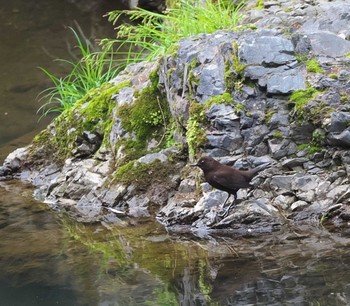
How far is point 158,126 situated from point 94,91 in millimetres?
1451

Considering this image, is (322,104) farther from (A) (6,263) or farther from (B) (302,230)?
(A) (6,263)

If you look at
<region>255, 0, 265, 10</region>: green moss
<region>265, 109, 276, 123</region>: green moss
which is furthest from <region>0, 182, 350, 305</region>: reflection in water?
<region>255, 0, 265, 10</region>: green moss

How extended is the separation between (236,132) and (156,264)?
1716 mm

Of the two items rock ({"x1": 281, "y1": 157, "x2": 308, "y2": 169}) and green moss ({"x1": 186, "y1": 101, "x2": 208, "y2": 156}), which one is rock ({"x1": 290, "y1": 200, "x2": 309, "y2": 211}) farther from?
green moss ({"x1": 186, "y1": 101, "x2": 208, "y2": 156})

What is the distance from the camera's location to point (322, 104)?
6.76m

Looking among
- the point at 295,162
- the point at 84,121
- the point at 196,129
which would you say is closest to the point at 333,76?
the point at 295,162

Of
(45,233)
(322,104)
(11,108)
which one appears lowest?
(11,108)

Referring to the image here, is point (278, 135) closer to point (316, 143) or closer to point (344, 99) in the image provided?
point (316, 143)

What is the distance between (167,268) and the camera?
18.9 ft

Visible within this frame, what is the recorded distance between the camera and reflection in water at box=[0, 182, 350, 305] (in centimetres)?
506

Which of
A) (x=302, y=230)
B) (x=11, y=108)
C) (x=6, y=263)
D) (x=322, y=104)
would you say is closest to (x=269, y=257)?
(x=302, y=230)

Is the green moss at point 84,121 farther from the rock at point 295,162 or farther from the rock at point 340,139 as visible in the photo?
the rock at point 340,139

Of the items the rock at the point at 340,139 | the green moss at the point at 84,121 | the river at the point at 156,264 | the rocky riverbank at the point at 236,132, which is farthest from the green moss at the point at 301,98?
the green moss at the point at 84,121

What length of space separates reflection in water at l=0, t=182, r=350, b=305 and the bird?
51cm
